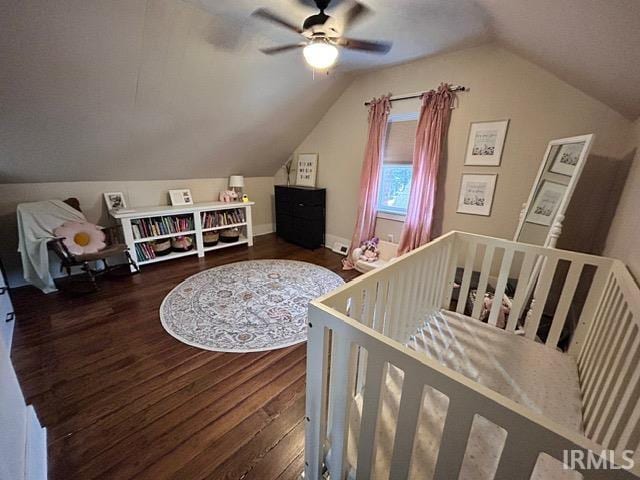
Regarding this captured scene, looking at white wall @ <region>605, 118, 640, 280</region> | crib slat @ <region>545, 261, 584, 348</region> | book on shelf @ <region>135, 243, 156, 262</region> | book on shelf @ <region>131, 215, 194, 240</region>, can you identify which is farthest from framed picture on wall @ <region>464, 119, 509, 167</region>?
book on shelf @ <region>135, 243, 156, 262</region>

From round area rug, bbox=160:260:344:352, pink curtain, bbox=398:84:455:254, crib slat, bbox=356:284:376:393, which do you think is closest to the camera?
crib slat, bbox=356:284:376:393

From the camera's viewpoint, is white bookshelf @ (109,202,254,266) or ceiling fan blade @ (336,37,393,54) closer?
ceiling fan blade @ (336,37,393,54)

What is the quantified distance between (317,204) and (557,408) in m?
3.27

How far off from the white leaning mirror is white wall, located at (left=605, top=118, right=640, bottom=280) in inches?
10.5

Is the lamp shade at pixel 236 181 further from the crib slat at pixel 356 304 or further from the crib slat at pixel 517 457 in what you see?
the crib slat at pixel 517 457

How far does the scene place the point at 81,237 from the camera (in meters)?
2.78

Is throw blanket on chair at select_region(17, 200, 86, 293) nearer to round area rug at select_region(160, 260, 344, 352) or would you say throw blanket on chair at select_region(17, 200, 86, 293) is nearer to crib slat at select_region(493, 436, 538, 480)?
round area rug at select_region(160, 260, 344, 352)

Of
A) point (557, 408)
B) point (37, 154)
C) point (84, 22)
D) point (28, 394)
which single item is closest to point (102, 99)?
point (84, 22)

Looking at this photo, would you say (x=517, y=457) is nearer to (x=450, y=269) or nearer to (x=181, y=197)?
(x=450, y=269)

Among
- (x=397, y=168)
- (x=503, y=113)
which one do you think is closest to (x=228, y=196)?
(x=397, y=168)

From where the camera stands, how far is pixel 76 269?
3.03 meters

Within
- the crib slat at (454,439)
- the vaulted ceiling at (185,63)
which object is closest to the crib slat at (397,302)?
the crib slat at (454,439)

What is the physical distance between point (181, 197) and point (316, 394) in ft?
11.8

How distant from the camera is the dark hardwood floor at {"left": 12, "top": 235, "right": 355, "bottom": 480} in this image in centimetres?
118
